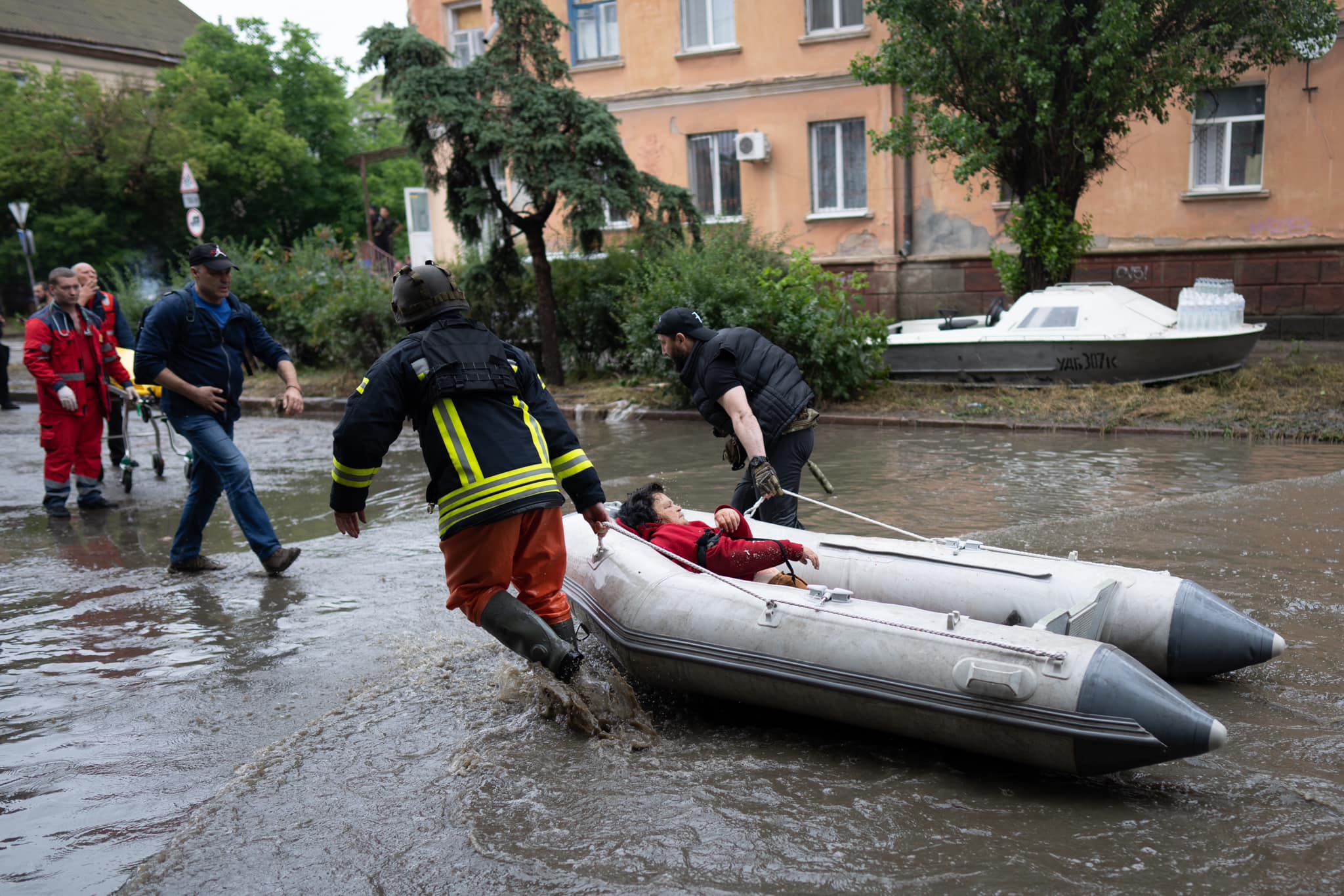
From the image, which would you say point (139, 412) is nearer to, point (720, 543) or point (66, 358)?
point (66, 358)

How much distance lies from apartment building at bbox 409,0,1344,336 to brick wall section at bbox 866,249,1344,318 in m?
0.02

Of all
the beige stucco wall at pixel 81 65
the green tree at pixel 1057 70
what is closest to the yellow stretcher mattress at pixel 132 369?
the green tree at pixel 1057 70

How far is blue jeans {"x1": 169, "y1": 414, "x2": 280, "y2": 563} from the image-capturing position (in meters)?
6.78

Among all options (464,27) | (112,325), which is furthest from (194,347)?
(464,27)

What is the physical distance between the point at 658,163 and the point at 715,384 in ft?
54.0

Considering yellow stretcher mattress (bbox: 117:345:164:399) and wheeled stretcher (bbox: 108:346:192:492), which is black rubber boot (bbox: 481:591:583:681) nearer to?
wheeled stretcher (bbox: 108:346:192:492)

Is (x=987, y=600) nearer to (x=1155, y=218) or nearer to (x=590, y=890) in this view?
(x=590, y=890)

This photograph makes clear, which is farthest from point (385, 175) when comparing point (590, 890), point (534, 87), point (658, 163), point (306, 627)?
point (590, 890)

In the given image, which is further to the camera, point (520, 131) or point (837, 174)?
point (837, 174)

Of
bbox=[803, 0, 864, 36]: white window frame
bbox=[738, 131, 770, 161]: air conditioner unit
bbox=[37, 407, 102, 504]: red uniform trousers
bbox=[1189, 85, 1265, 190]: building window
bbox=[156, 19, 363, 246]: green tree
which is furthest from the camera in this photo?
bbox=[156, 19, 363, 246]: green tree

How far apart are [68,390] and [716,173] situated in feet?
46.0

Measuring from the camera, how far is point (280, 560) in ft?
23.1

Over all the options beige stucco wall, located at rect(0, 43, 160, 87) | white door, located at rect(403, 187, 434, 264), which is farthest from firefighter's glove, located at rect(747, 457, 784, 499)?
beige stucco wall, located at rect(0, 43, 160, 87)

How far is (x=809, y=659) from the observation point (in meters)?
4.11
